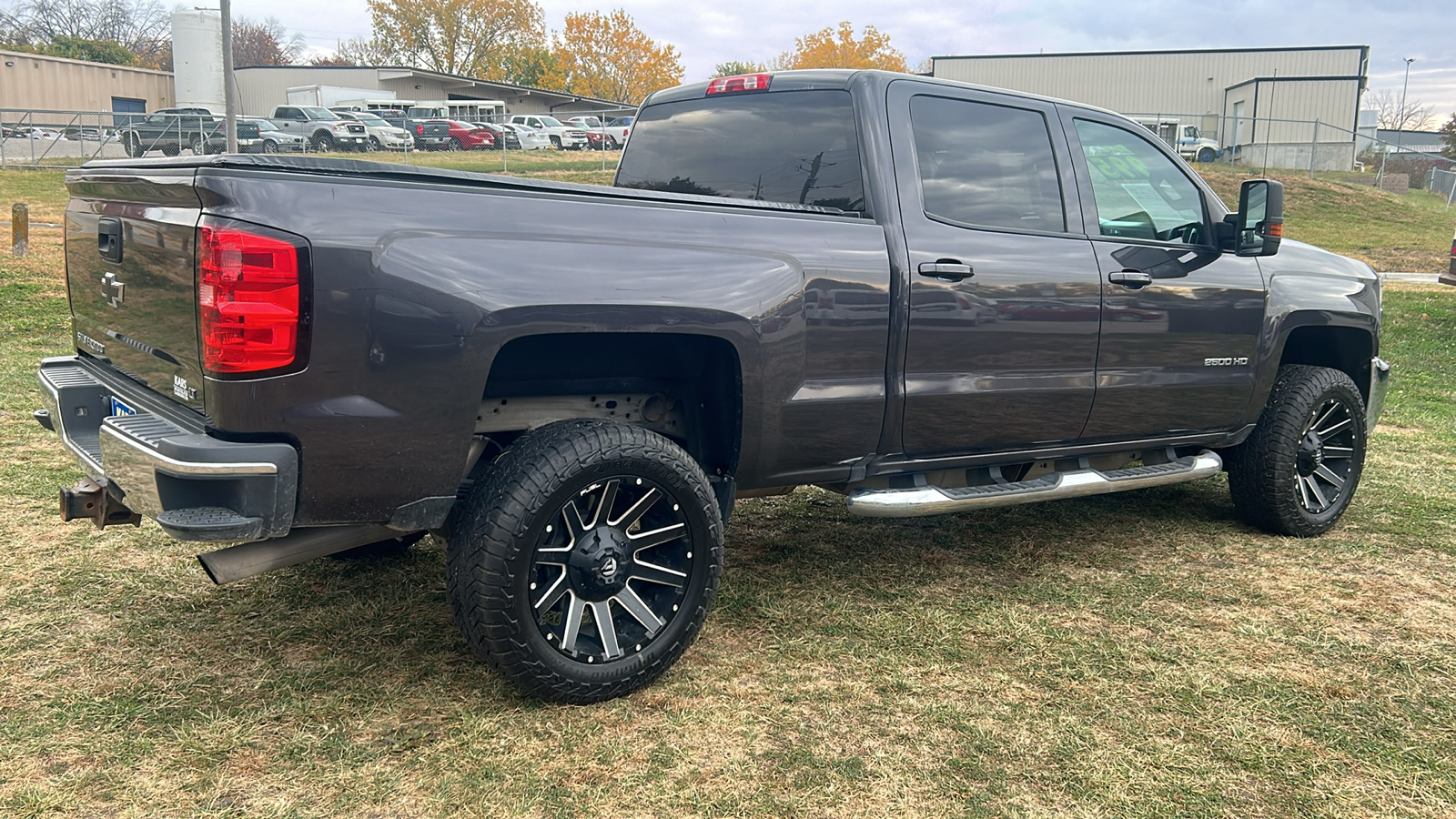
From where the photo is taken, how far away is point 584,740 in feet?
9.95

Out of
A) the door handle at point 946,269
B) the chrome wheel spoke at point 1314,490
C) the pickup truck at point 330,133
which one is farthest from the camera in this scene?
the pickup truck at point 330,133

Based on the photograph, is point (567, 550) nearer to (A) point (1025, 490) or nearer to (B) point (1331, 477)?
(A) point (1025, 490)

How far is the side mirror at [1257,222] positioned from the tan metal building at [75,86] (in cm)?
5042

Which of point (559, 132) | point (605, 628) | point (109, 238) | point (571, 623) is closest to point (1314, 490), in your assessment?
point (605, 628)

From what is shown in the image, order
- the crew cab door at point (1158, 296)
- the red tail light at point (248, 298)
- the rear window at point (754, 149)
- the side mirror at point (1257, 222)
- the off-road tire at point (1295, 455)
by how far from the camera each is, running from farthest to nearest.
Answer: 1. the off-road tire at point (1295, 455)
2. the side mirror at point (1257, 222)
3. the crew cab door at point (1158, 296)
4. the rear window at point (754, 149)
5. the red tail light at point (248, 298)

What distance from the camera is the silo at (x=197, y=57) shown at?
4469 centimetres

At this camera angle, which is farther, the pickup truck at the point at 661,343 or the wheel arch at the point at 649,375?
the wheel arch at the point at 649,375

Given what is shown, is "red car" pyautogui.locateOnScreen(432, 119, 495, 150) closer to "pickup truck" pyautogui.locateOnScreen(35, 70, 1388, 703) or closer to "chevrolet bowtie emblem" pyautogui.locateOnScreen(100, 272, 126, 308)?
"pickup truck" pyautogui.locateOnScreen(35, 70, 1388, 703)

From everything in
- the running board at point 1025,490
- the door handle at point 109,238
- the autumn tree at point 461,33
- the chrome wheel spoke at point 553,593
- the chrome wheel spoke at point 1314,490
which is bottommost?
the chrome wheel spoke at point 1314,490

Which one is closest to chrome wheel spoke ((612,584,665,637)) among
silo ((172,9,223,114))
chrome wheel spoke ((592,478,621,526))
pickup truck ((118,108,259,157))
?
chrome wheel spoke ((592,478,621,526))

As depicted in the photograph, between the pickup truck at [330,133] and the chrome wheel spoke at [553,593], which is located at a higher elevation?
the pickup truck at [330,133]

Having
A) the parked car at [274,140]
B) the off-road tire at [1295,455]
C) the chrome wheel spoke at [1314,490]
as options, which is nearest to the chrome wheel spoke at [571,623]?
the off-road tire at [1295,455]

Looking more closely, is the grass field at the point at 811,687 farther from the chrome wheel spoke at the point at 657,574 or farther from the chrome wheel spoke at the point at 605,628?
the chrome wheel spoke at the point at 657,574

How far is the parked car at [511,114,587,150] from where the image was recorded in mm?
39344
